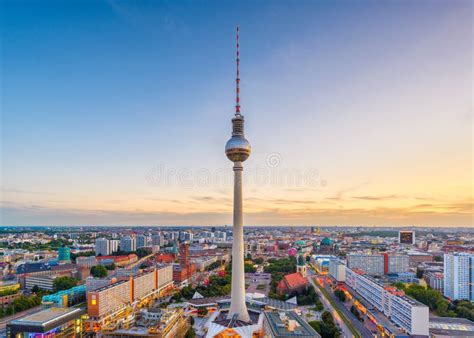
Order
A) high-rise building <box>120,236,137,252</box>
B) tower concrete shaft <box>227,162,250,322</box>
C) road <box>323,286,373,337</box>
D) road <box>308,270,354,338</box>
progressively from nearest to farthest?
road <box>308,270,354,338</box> → road <box>323,286,373,337</box> → tower concrete shaft <box>227,162,250,322</box> → high-rise building <box>120,236,137,252</box>

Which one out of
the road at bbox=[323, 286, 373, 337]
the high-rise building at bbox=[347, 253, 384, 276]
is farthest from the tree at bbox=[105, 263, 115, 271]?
the high-rise building at bbox=[347, 253, 384, 276]

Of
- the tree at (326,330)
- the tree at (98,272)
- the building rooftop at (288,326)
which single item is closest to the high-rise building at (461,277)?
the tree at (326,330)

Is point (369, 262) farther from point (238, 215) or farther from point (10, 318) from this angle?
point (10, 318)

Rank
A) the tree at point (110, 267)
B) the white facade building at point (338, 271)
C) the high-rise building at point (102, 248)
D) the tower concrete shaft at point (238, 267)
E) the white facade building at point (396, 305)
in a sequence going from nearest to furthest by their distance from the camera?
1. the white facade building at point (396, 305)
2. the tower concrete shaft at point (238, 267)
3. the white facade building at point (338, 271)
4. the tree at point (110, 267)
5. the high-rise building at point (102, 248)

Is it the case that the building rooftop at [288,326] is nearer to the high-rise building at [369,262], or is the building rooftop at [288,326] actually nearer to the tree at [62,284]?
the tree at [62,284]

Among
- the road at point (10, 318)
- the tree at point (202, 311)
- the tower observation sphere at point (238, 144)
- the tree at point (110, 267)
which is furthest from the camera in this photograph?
the tree at point (110, 267)

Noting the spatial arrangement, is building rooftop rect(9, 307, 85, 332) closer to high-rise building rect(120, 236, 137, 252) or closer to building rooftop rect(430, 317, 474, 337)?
building rooftop rect(430, 317, 474, 337)

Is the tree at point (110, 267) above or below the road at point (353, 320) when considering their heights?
below

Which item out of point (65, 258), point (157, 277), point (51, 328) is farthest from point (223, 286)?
point (65, 258)

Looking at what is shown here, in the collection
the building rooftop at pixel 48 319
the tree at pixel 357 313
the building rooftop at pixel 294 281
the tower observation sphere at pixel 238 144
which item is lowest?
the tree at pixel 357 313
